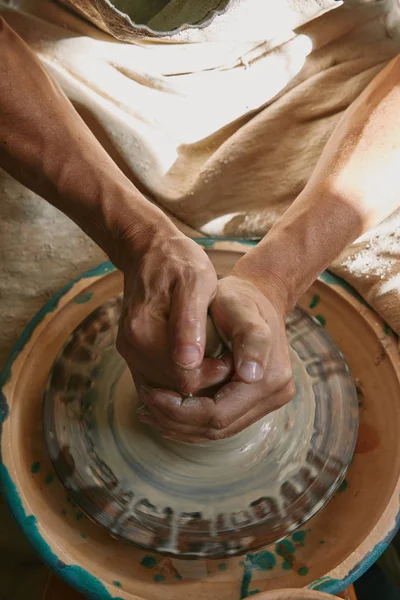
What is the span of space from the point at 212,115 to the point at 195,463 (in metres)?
0.88

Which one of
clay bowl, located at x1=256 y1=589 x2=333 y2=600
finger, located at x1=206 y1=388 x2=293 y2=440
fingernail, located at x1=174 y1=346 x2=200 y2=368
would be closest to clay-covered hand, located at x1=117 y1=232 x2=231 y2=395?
fingernail, located at x1=174 y1=346 x2=200 y2=368

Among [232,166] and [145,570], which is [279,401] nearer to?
[145,570]

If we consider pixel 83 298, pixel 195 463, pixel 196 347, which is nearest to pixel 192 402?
pixel 196 347

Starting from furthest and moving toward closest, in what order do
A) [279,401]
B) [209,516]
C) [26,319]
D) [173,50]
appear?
[26,319], [173,50], [209,516], [279,401]

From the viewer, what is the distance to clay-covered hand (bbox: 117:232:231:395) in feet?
3.25

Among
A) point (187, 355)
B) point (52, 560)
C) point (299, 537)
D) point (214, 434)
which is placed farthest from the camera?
point (299, 537)

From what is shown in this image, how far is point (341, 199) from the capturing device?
4.44ft

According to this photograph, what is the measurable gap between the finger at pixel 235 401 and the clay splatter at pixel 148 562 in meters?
0.40

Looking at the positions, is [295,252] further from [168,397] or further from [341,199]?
[168,397]

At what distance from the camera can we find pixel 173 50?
1482 mm

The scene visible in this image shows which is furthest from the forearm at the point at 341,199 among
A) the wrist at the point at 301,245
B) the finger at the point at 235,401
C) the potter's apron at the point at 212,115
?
the finger at the point at 235,401

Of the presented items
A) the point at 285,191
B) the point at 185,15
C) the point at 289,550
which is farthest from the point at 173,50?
the point at 289,550

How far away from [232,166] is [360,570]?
996 mm

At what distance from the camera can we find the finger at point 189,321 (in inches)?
38.4
